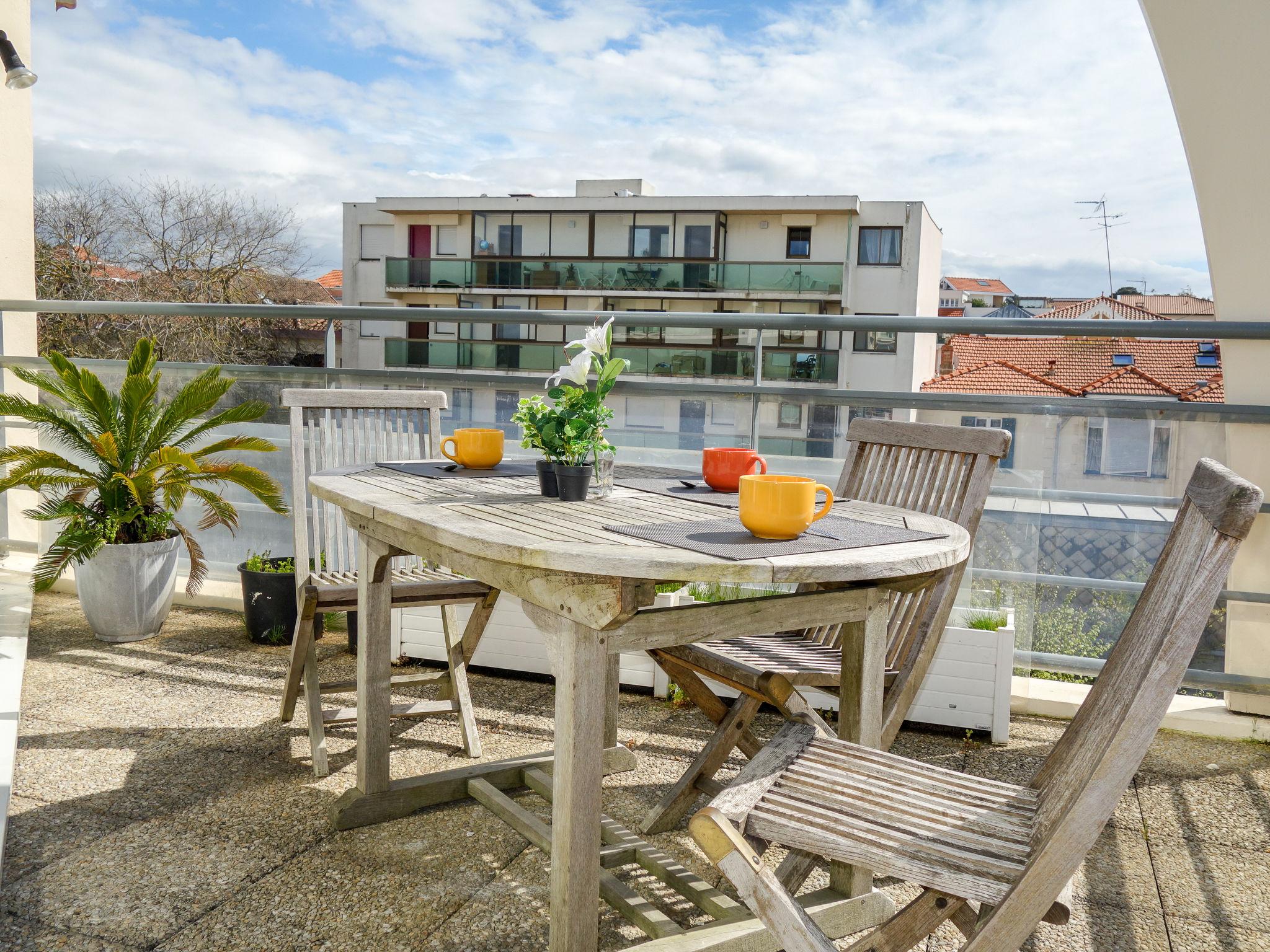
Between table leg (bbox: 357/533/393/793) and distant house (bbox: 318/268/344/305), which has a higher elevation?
distant house (bbox: 318/268/344/305)

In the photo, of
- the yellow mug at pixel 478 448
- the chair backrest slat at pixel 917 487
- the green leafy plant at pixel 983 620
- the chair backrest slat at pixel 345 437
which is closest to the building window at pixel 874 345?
the green leafy plant at pixel 983 620

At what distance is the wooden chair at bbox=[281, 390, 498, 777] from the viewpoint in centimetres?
261

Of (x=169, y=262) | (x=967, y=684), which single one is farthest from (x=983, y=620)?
(x=169, y=262)

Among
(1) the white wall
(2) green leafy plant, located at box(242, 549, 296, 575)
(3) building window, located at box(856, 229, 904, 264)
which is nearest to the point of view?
(2) green leafy plant, located at box(242, 549, 296, 575)

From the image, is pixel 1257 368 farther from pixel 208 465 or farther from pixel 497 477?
pixel 208 465

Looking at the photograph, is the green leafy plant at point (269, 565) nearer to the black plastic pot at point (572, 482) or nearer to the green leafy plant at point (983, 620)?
the black plastic pot at point (572, 482)

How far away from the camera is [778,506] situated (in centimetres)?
154

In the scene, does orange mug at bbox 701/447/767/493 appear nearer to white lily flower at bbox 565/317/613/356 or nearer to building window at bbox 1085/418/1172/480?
white lily flower at bbox 565/317/613/356

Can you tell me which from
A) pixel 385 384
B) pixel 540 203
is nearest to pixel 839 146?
pixel 540 203

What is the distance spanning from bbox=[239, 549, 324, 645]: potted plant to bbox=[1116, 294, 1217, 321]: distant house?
96.7 ft

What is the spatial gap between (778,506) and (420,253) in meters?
36.8

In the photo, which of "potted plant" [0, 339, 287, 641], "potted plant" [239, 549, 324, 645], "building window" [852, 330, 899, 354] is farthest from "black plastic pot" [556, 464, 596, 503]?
"building window" [852, 330, 899, 354]

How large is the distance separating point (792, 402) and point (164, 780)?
2.29 m

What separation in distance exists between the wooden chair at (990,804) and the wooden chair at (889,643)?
425 millimetres
